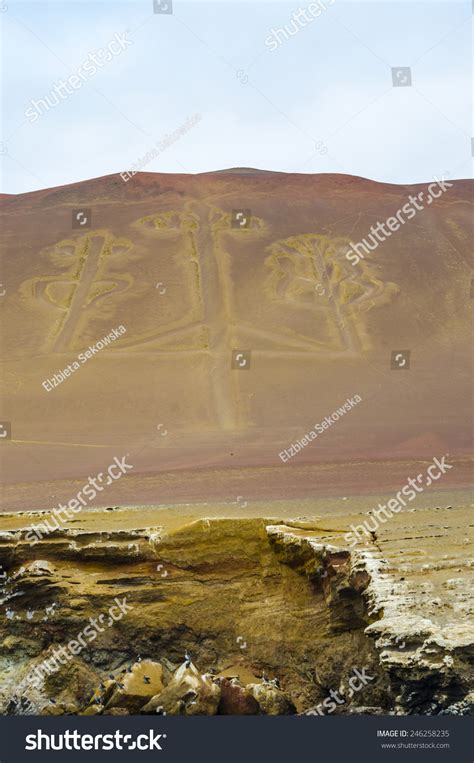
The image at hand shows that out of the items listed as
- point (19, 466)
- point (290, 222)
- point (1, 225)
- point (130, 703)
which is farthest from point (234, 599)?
point (1, 225)

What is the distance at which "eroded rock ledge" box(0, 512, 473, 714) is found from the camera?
14859mm

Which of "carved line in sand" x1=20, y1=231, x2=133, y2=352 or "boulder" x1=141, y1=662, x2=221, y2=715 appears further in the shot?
"carved line in sand" x1=20, y1=231, x2=133, y2=352

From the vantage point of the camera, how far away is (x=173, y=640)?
16750 millimetres

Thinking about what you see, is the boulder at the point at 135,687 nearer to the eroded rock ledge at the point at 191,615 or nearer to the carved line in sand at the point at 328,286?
the eroded rock ledge at the point at 191,615

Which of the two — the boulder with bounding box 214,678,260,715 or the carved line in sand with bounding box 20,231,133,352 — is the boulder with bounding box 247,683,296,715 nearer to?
the boulder with bounding box 214,678,260,715

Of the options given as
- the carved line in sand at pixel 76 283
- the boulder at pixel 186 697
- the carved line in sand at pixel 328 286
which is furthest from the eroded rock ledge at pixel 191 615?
the carved line in sand at pixel 328 286

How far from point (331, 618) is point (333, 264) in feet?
67.8

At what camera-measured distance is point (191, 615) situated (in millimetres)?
16766

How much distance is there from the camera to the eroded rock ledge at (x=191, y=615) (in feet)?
48.8

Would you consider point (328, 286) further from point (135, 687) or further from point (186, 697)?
point (186, 697)

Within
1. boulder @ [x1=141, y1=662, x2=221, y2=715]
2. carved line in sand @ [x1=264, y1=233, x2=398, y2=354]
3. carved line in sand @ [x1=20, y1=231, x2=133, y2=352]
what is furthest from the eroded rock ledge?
carved line in sand @ [x1=264, y1=233, x2=398, y2=354]

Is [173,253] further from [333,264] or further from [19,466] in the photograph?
[19,466]

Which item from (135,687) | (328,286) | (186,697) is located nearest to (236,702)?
(186,697)

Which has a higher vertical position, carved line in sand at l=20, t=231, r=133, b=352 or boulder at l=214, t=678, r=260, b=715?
carved line in sand at l=20, t=231, r=133, b=352
